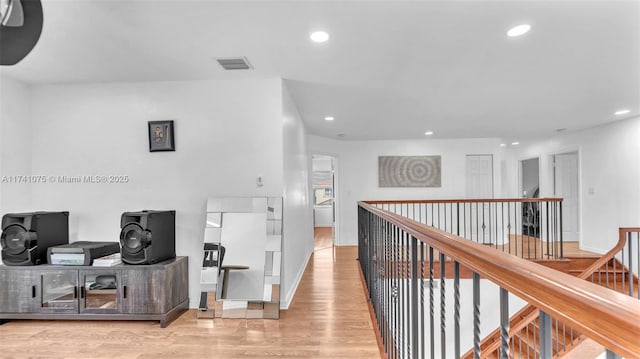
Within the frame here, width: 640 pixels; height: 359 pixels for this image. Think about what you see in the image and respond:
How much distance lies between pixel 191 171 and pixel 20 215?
1543 mm

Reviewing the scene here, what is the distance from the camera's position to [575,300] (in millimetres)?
461

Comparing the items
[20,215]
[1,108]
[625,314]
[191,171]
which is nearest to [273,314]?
[191,171]

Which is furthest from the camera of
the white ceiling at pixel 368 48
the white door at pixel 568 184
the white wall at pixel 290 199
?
the white door at pixel 568 184

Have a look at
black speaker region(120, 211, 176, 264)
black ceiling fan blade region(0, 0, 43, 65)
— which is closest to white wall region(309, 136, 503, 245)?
black speaker region(120, 211, 176, 264)

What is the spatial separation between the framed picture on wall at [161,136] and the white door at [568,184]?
7.83 m

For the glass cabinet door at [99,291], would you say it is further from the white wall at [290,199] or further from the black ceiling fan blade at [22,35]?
the black ceiling fan blade at [22,35]

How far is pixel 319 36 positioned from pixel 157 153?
7.13 feet

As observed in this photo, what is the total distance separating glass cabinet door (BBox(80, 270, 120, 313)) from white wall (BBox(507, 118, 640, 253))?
7.55 meters

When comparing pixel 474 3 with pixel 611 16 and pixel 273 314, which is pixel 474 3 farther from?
pixel 273 314

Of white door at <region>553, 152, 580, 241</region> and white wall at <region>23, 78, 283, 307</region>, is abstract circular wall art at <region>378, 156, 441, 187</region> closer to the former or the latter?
white door at <region>553, 152, 580, 241</region>

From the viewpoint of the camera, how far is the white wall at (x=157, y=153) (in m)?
3.30

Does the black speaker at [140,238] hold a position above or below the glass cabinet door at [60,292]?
above

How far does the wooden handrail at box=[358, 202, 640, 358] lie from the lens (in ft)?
1.30

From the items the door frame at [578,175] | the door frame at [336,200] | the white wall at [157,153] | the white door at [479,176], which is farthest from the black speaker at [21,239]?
the door frame at [578,175]
